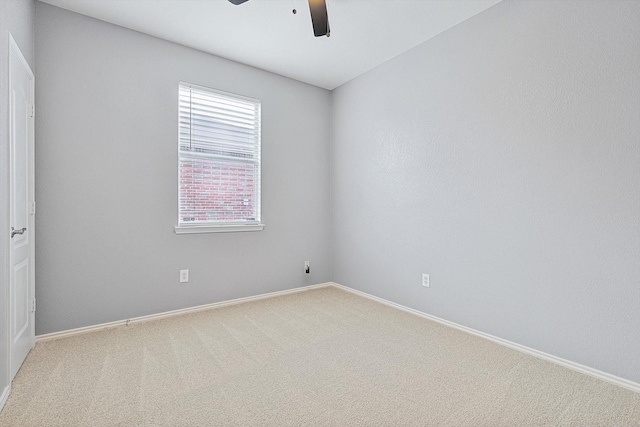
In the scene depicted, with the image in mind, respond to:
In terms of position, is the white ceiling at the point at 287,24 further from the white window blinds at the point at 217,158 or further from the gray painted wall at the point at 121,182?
the white window blinds at the point at 217,158

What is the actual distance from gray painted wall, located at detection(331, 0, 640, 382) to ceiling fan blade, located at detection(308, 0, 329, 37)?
51.3 inches

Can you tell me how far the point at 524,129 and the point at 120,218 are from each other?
3384 millimetres

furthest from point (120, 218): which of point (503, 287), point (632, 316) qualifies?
point (632, 316)

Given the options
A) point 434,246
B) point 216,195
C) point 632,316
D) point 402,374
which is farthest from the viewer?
point 216,195

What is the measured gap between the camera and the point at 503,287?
7.97ft

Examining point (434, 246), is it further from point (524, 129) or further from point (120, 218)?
point (120, 218)

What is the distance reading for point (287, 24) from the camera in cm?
270

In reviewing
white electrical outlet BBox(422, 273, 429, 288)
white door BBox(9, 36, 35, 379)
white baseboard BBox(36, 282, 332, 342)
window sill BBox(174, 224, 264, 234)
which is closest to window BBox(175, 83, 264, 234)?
window sill BBox(174, 224, 264, 234)

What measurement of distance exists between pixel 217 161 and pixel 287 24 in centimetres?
A: 150

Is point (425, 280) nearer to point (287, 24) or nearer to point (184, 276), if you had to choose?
point (184, 276)

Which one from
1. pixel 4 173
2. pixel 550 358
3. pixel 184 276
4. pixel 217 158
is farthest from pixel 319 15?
pixel 550 358

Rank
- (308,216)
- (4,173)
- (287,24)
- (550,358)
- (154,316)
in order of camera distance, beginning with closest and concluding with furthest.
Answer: (4,173)
(550,358)
(287,24)
(154,316)
(308,216)

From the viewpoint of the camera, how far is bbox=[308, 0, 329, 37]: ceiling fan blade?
1969 mm

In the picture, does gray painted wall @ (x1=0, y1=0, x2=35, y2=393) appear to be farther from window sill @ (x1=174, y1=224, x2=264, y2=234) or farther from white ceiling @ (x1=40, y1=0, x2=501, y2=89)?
window sill @ (x1=174, y1=224, x2=264, y2=234)
